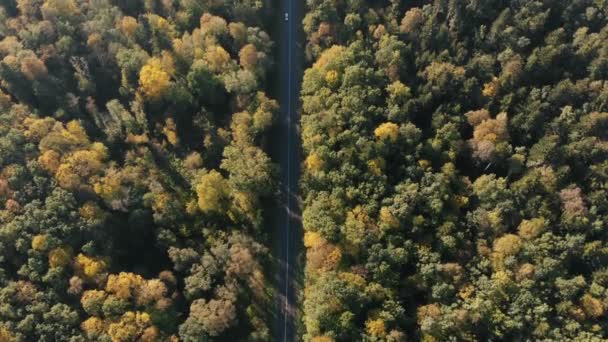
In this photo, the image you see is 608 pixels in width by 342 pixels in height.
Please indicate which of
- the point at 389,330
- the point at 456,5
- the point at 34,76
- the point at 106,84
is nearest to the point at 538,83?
the point at 456,5

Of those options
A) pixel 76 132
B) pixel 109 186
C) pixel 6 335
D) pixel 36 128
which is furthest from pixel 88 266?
pixel 36 128

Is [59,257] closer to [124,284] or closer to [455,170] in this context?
[124,284]

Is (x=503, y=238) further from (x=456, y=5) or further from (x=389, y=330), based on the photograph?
(x=456, y=5)

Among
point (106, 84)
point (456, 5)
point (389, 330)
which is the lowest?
point (389, 330)

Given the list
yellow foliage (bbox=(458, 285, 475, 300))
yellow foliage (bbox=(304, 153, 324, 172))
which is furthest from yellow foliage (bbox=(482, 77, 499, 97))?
yellow foliage (bbox=(458, 285, 475, 300))

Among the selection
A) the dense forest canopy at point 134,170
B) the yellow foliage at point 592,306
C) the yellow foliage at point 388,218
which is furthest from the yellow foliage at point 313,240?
the yellow foliage at point 592,306
